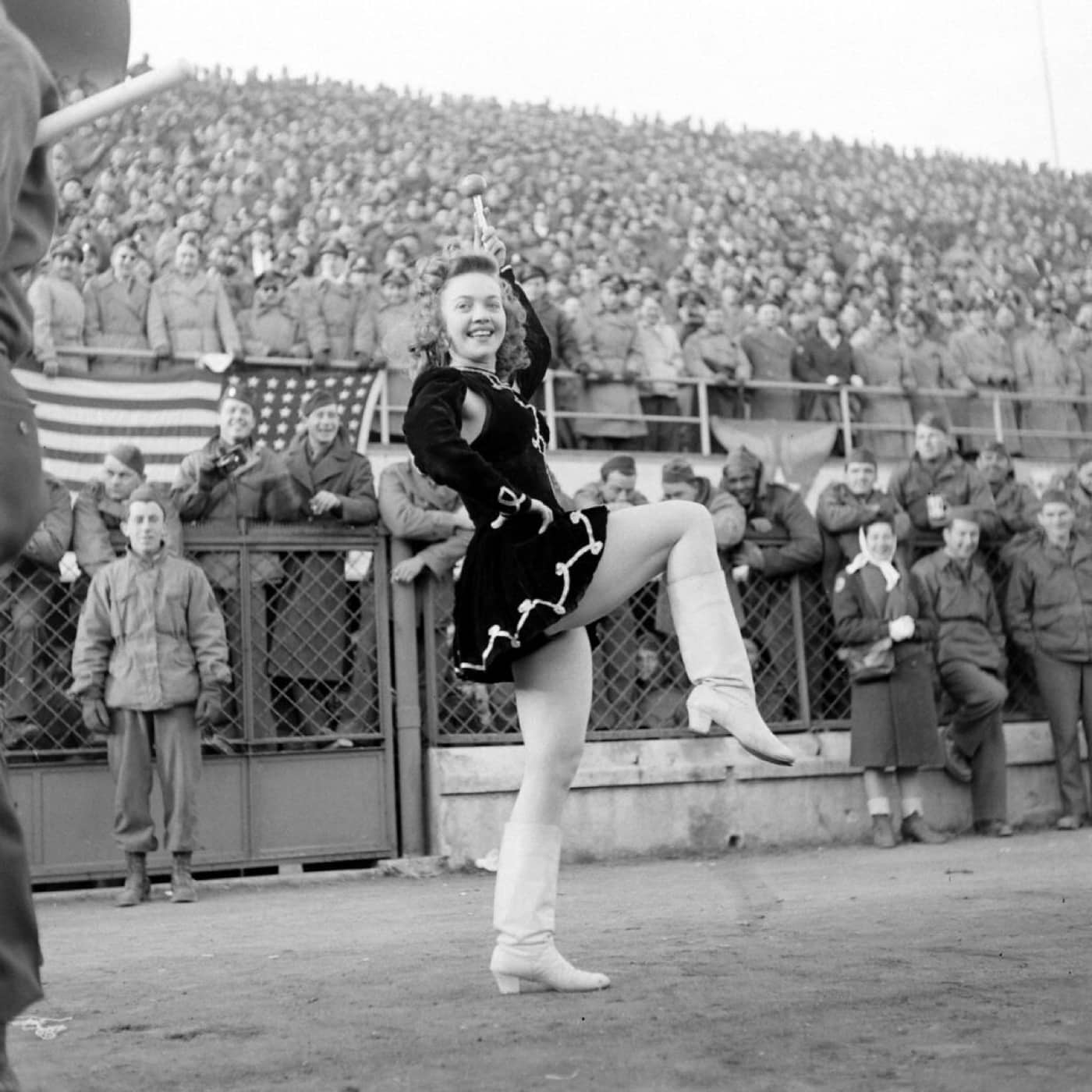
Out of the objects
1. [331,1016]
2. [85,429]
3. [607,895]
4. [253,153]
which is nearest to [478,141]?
[253,153]

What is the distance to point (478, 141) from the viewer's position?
2873 centimetres

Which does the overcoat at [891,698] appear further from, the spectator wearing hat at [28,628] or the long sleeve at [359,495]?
the spectator wearing hat at [28,628]

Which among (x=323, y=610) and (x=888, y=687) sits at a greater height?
(x=323, y=610)

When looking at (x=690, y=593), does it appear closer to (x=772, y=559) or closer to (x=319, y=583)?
(x=319, y=583)

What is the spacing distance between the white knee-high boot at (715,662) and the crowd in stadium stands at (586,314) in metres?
1.29

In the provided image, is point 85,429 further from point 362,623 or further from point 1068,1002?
point 1068,1002

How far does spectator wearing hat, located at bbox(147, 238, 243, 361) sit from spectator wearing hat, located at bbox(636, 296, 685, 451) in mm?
3692

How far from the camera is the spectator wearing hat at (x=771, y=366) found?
50.1 feet

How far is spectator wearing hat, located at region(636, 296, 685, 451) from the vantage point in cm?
1445

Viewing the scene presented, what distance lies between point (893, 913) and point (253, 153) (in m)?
19.3

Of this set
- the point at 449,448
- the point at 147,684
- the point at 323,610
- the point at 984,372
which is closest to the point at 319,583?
the point at 323,610

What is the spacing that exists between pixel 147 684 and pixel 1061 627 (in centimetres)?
616

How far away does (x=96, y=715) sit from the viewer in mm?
8945

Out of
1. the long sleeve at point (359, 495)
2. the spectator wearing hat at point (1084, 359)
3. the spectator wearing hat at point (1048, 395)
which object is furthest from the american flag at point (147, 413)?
the spectator wearing hat at point (1084, 359)
